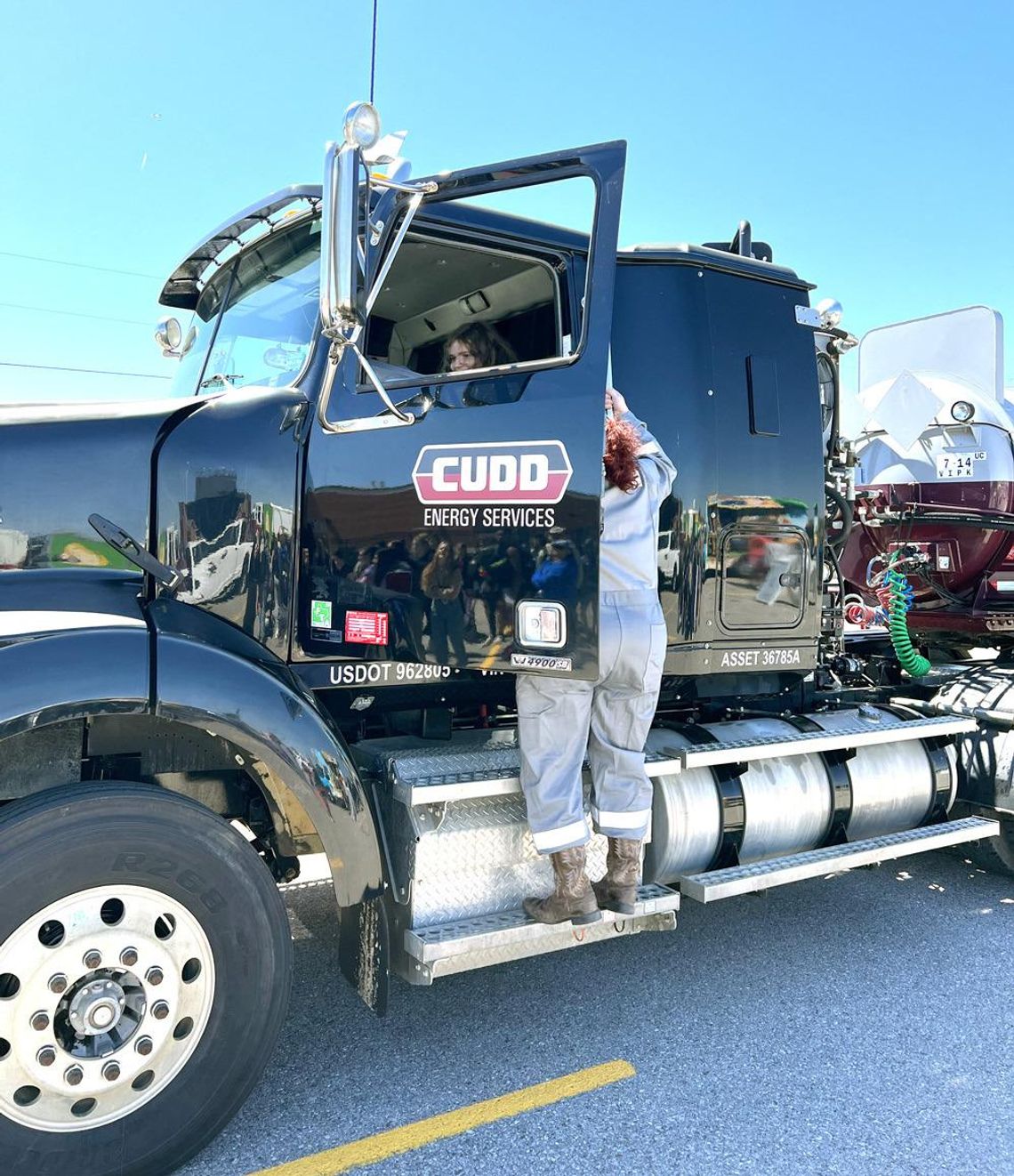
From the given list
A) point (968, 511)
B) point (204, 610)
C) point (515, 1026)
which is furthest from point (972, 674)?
point (204, 610)

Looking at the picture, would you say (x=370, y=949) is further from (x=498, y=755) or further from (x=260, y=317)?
(x=260, y=317)

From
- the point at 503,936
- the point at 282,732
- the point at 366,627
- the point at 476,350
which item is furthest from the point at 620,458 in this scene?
the point at 503,936

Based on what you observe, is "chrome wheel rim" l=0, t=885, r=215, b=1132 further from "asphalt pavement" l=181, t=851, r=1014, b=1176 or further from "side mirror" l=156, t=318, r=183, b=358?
"side mirror" l=156, t=318, r=183, b=358

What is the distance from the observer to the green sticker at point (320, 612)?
2.99 m

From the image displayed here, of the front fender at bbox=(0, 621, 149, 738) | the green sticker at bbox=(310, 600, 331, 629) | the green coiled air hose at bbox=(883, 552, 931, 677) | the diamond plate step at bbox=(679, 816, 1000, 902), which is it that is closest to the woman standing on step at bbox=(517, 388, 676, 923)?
the diamond plate step at bbox=(679, 816, 1000, 902)

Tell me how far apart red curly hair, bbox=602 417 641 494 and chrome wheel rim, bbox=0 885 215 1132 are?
1.75 meters

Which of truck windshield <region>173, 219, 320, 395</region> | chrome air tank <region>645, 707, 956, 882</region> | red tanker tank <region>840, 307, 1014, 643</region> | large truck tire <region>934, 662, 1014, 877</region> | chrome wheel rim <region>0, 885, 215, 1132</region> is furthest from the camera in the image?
red tanker tank <region>840, 307, 1014, 643</region>

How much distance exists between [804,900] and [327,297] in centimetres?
365

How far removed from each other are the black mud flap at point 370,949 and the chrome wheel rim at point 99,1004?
44cm

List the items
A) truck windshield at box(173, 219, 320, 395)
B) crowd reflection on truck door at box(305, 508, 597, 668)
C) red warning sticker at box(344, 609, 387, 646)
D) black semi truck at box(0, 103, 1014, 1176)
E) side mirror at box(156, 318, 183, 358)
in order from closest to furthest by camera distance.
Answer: black semi truck at box(0, 103, 1014, 1176) → crowd reflection on truck door at box(305, 508, 597, 668) → red warning sticker at box(344, 609, 387, 646) → truck windshield at box(173, 219, 320, 395) → side mirror at box(156, 318, 183, 358)

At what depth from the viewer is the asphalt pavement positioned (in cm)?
265

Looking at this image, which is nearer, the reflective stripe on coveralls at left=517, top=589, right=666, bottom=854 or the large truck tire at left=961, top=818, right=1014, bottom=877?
the reflective stripe on coveralls at left=517, top=589, right=666, bottom=854

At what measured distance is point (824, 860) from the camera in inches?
146

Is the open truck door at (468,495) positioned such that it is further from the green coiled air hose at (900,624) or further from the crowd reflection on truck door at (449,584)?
the green coiled air hose at (900,624)
